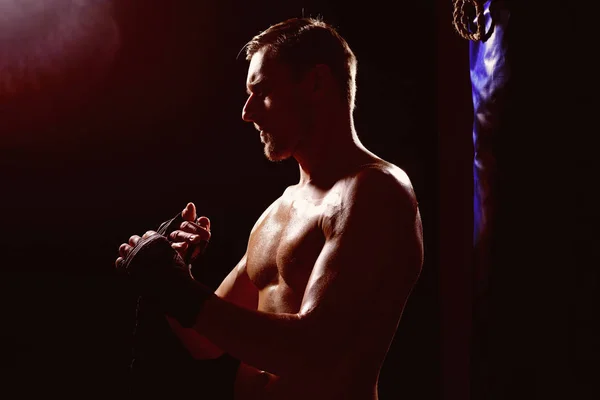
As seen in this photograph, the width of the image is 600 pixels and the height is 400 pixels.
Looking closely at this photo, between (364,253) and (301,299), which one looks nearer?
(364,253)

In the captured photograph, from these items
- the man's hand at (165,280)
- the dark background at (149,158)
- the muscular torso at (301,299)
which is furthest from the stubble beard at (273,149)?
the dark background at (149,158)

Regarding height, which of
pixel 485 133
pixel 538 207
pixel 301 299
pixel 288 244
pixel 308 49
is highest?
pixel 308 49

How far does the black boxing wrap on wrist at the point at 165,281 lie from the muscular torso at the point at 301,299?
0.22 meters

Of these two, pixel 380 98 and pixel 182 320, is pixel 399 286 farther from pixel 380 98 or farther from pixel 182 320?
pixel 380 98

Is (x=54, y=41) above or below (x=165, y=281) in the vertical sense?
above

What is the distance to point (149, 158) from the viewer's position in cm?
219

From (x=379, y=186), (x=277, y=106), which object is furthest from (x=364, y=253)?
(x=277, y=106)

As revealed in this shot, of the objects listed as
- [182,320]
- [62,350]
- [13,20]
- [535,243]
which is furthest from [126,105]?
[535,243]

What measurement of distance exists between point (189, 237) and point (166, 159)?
80cm

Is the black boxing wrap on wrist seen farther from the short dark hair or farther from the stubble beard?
the short dark hair

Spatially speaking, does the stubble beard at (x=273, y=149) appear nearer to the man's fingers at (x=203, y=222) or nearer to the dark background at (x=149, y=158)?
the man's fingers at (x=203, y=222)

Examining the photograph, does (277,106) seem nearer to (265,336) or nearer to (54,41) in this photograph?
(265,336)

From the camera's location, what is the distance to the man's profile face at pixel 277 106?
140 centimetres

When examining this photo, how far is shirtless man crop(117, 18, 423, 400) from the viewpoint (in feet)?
3.66
